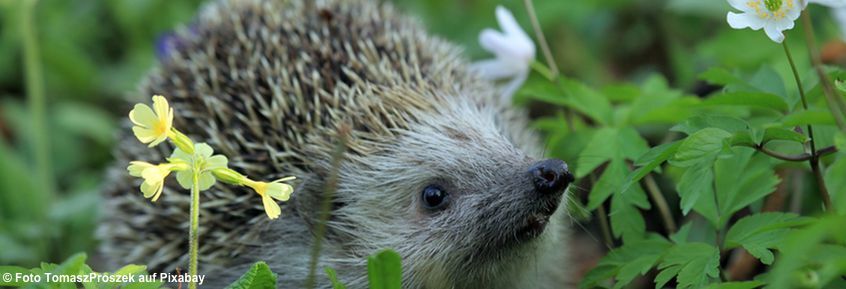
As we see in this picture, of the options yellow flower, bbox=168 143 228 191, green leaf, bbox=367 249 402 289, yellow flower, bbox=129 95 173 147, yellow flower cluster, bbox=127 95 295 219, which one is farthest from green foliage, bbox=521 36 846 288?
yellow flower, bbox=129 95 173 147

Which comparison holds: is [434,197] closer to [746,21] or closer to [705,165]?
[705,165]

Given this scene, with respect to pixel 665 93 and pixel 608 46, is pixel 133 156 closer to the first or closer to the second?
pixel 665 93

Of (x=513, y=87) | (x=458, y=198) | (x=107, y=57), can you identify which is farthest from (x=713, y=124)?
(x=107, y=57)

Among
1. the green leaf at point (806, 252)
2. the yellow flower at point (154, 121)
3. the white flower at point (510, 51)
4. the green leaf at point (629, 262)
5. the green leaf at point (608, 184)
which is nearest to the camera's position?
the green leaf at point (806, 252)

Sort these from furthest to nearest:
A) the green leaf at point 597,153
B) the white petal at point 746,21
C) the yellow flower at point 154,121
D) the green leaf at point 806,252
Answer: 1. the green leaf at point 597,153
2. the white petal at point 746,21
3. the yellow flower at point 154,121
4. the green leaf at point 806,252

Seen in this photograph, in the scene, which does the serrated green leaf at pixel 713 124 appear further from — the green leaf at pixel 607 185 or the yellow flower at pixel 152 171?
the yellow flower at pixel 152 171

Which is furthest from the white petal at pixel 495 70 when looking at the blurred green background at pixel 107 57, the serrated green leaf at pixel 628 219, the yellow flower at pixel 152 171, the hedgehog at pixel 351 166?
the yellow flower at pixel 152 171

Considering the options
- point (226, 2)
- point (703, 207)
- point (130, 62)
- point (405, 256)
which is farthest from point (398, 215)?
point (130, 62)
